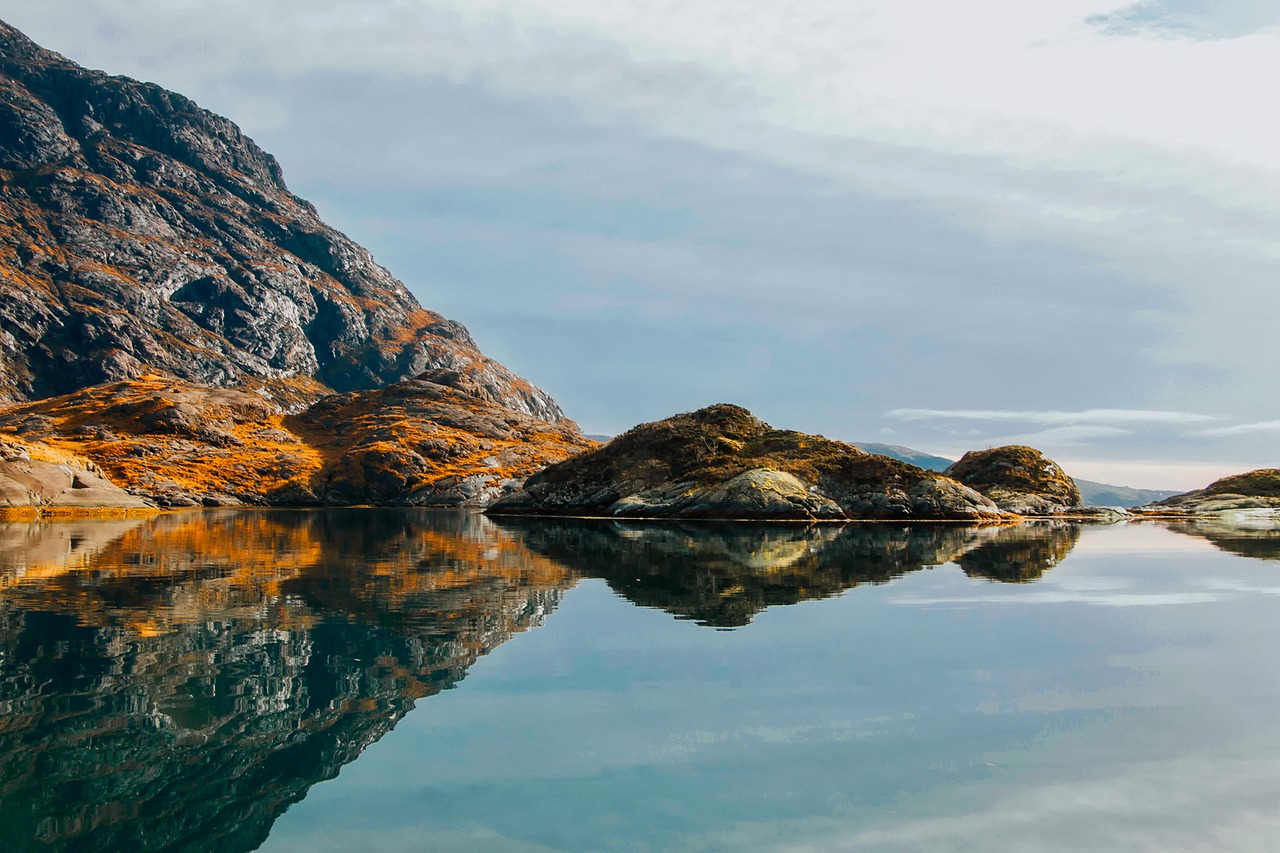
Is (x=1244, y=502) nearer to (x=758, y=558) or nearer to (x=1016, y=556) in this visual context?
(x=1016, y=556)

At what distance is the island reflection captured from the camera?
14.4 metres

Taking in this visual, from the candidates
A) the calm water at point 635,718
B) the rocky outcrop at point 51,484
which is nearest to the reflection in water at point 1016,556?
the calm water at point 635,718

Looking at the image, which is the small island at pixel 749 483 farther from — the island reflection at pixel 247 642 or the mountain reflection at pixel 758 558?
the island reflection at pixel 247 642

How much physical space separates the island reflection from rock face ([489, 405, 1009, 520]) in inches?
2122

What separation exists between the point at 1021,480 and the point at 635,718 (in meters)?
179

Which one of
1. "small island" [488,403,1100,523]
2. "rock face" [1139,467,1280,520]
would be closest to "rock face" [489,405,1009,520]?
"small island" [488,403,1100,523]

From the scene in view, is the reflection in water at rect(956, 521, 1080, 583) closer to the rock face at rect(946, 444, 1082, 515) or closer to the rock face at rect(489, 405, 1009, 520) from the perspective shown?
the rock face at rect(489, 405, 1009, 520)

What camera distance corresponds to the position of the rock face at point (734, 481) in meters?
125

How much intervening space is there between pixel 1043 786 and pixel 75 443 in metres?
229

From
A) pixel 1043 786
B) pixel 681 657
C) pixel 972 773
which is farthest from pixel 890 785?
pixel 681 657

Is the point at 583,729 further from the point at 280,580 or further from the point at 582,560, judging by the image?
the point at 582,560

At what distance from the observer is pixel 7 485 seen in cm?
12131

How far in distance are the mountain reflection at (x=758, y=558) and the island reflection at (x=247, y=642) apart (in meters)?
0.38

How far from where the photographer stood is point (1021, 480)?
581ft
